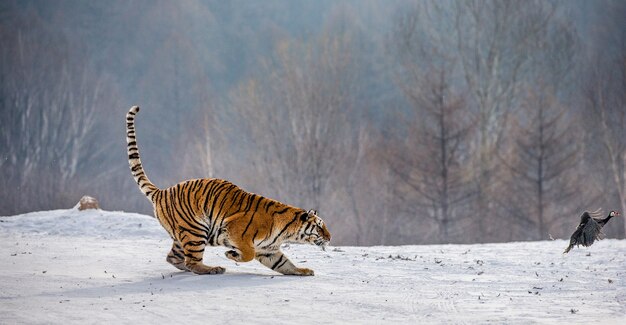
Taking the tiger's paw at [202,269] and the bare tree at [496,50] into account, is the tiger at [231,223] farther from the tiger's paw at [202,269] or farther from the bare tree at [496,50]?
the bare tree at [496,50]

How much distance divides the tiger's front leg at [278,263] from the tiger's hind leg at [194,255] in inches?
25.0

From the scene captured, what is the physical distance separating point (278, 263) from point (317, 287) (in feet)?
2.84

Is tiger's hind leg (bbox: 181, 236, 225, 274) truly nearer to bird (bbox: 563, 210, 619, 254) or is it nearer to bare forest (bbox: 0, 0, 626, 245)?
bird (bbox: 563, 210, 619, 254)

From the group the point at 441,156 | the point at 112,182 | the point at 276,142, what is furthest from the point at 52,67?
the point at 441,156

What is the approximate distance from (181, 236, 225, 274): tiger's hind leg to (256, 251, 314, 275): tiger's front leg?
0.64 meters

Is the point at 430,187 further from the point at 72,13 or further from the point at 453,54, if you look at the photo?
the point at 72,13

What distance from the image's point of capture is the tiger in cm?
977

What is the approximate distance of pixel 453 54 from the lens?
42.6 meters

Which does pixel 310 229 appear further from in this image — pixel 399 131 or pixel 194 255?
pixel 399 131

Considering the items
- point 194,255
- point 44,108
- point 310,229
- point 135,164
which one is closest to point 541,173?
point 310,229

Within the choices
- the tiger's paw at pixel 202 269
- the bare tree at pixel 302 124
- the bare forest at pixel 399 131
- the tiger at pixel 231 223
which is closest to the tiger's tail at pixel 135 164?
the tiger at pixel 231 223

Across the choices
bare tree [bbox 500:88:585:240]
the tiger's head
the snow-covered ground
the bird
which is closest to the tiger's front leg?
the snow-covered ground

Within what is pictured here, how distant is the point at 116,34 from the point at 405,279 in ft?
218

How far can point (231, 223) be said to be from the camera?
9.80m
